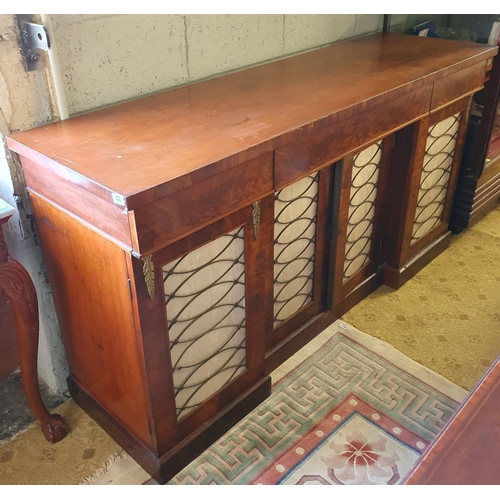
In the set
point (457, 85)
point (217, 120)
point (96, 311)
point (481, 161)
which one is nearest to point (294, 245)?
point (217, 120)

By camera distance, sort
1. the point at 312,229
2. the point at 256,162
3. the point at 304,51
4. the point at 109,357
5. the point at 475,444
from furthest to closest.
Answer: the point at 304,51 → the point at 312,229 → the point at 109,357 → the point at 256,162 → the point at 475,444

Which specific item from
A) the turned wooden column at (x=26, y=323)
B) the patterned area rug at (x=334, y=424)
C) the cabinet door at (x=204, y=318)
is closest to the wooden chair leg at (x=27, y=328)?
the turned wooden column at (x=26, y=323)

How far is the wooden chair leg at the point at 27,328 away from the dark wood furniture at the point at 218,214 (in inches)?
3.9

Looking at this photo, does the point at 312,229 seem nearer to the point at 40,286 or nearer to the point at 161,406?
the point at 161,406

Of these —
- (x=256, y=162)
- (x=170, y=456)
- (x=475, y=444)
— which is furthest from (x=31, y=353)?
(x=475, y=444)

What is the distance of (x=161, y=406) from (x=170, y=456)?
18cm

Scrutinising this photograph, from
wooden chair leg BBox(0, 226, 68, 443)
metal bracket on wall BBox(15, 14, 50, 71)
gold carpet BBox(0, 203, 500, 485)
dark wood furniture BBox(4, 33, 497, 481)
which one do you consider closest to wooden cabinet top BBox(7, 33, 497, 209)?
dark wood furniture BBox(4, 33, 497, 481)

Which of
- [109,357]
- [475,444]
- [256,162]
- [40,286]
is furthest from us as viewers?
[40,286]

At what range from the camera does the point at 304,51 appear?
2.02 metres

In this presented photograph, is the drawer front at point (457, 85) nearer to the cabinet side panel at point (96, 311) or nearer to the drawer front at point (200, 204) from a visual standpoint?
the drawer front at point (200, 204)

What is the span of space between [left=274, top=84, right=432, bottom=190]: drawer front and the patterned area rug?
71 centimetres

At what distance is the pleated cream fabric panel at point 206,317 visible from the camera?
1.30m

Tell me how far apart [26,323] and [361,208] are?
3.72 feet

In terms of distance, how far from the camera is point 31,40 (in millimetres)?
→ 1286
